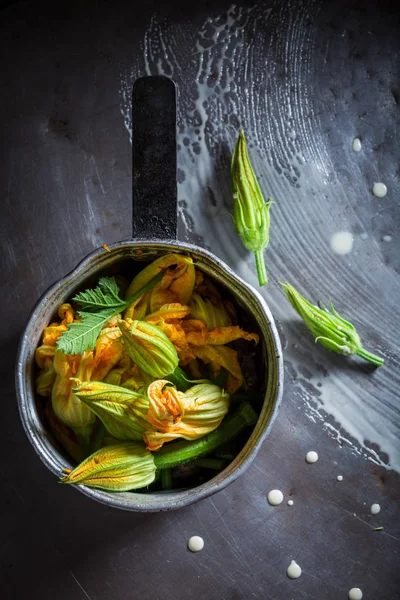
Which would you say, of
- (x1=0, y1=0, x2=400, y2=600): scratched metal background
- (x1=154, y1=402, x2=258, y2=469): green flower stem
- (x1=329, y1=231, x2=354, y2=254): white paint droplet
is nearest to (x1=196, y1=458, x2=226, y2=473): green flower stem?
(x1=154, y1=402, x2=258, y2=469): green flower stem

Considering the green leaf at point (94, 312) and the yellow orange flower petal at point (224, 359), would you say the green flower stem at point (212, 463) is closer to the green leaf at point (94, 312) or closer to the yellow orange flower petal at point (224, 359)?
the yellow orange flower petal at point (224, 359)

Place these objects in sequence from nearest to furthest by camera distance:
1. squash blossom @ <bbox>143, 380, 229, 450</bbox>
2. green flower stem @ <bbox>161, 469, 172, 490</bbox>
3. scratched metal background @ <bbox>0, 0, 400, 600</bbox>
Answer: squash blossom @ <bbox>143, 380, 229, 450</bbox> → green flower stem @ <bbox>161, 469, 172, 490</bbox> → scratched metal background @ <bbox>0, 0, 400, 600</bbox>

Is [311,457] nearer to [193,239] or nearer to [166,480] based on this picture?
[166,480]

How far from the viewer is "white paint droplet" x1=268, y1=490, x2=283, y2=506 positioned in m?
0.97

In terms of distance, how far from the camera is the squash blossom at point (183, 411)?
76 cm

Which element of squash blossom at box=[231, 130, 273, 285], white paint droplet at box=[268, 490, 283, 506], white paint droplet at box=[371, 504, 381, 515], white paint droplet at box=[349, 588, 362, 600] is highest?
squash blossom at box=[231, 130, 273, 285]

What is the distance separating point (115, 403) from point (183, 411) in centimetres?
8

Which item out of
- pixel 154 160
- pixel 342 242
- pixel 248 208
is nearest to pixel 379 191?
pixel 342 242

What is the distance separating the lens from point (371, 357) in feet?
3.21

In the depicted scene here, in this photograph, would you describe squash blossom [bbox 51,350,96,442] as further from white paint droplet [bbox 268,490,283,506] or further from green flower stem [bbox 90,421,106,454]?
white paint droplet [bbox 268,490,283,506]

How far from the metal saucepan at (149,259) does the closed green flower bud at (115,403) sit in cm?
7

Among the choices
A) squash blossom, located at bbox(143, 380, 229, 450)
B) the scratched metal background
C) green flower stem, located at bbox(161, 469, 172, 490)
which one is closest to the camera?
squash blossom, located at bbox(143, 380, 229, 450)

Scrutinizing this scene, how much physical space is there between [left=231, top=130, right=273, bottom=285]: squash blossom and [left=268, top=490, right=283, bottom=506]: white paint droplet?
0.94 ft

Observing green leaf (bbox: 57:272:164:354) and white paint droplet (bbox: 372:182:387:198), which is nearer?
green leaf (bbox: 57:272:164:354)
